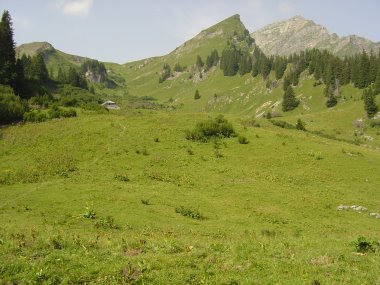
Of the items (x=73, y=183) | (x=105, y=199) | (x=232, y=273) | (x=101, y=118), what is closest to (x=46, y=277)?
(x=232, y=273)

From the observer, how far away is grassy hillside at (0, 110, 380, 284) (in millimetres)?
15375

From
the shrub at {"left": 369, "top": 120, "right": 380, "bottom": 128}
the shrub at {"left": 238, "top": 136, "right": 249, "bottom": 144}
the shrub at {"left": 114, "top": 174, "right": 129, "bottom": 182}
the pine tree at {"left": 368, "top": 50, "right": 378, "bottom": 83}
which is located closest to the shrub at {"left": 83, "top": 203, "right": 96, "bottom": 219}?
the shrub at {"left": 114, "top": 174, "right": 129, "bottom": 182}

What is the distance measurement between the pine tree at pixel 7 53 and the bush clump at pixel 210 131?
4328cm

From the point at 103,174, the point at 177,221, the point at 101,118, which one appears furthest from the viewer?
the point at 101,118

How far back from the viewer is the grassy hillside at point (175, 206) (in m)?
15.4

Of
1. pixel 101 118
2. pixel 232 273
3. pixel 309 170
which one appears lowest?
pixel 309 170

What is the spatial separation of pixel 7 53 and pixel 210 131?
51371 millimetres

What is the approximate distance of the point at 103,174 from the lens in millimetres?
41062

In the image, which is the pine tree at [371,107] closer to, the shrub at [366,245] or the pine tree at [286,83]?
the pine tree at [286,83]

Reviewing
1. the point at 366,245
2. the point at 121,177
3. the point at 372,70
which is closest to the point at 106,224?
the point at 121,177

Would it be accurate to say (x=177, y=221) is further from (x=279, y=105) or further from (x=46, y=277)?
(x=279, y=105)

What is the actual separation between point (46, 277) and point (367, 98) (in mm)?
105747

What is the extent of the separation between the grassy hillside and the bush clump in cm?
145

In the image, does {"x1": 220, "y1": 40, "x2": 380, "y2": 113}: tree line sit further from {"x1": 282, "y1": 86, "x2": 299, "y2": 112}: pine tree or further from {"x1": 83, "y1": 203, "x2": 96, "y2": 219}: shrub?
{"x1": 83, "y1": 203, "x2": 96, "y2": 219}: shrub
